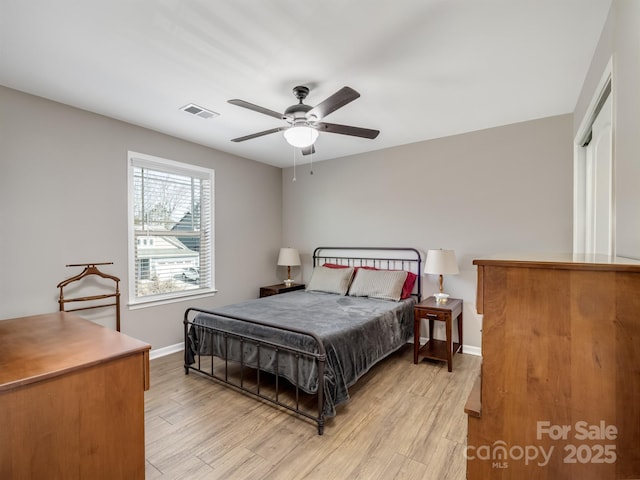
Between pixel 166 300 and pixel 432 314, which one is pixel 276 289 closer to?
pixel 166 300

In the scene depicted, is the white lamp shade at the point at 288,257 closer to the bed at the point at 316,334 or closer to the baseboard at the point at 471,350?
the bed at the point at 316,334

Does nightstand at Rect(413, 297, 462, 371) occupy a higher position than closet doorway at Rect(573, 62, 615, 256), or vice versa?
→ closet doorway at Rect(573, 62, 615, 256)

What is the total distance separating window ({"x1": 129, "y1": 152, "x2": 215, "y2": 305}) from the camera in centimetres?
338

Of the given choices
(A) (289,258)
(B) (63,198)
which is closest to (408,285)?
(A) (289,258)

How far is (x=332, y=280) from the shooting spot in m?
4.06

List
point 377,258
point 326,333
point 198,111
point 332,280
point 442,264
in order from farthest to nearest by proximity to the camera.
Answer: point 377,258, point 332,280, point 442,264, point 198,111, point 326,333

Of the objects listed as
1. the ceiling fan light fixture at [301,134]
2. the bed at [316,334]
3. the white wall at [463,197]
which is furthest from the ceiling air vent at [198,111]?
the white wall at [463,197]

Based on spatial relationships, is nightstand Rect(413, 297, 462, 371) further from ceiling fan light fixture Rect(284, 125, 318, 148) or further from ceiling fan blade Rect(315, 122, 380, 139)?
ceiling fan light fixture Rect(284, 125, 318, 148)

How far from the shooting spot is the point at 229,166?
4.30m

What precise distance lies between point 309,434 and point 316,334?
0.66 meters

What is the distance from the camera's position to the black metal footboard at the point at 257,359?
2.16 m

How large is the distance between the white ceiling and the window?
2.42 feet

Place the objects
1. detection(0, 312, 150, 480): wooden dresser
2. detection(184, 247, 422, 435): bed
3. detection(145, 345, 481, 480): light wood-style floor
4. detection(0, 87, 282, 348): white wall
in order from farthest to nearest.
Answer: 1. detection(0, 87, 282, 348): white wall
2. detection(184, 247, 422, 435): bed
3. detection(145, 345, 481, 480): light wood-style floor
4. detection(0, 312, 150, 480): wooden dresser

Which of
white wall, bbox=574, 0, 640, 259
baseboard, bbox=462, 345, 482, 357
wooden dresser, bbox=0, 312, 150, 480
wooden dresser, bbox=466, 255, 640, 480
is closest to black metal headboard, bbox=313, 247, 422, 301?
baseboard, bbox=462, 345, 482, 357
